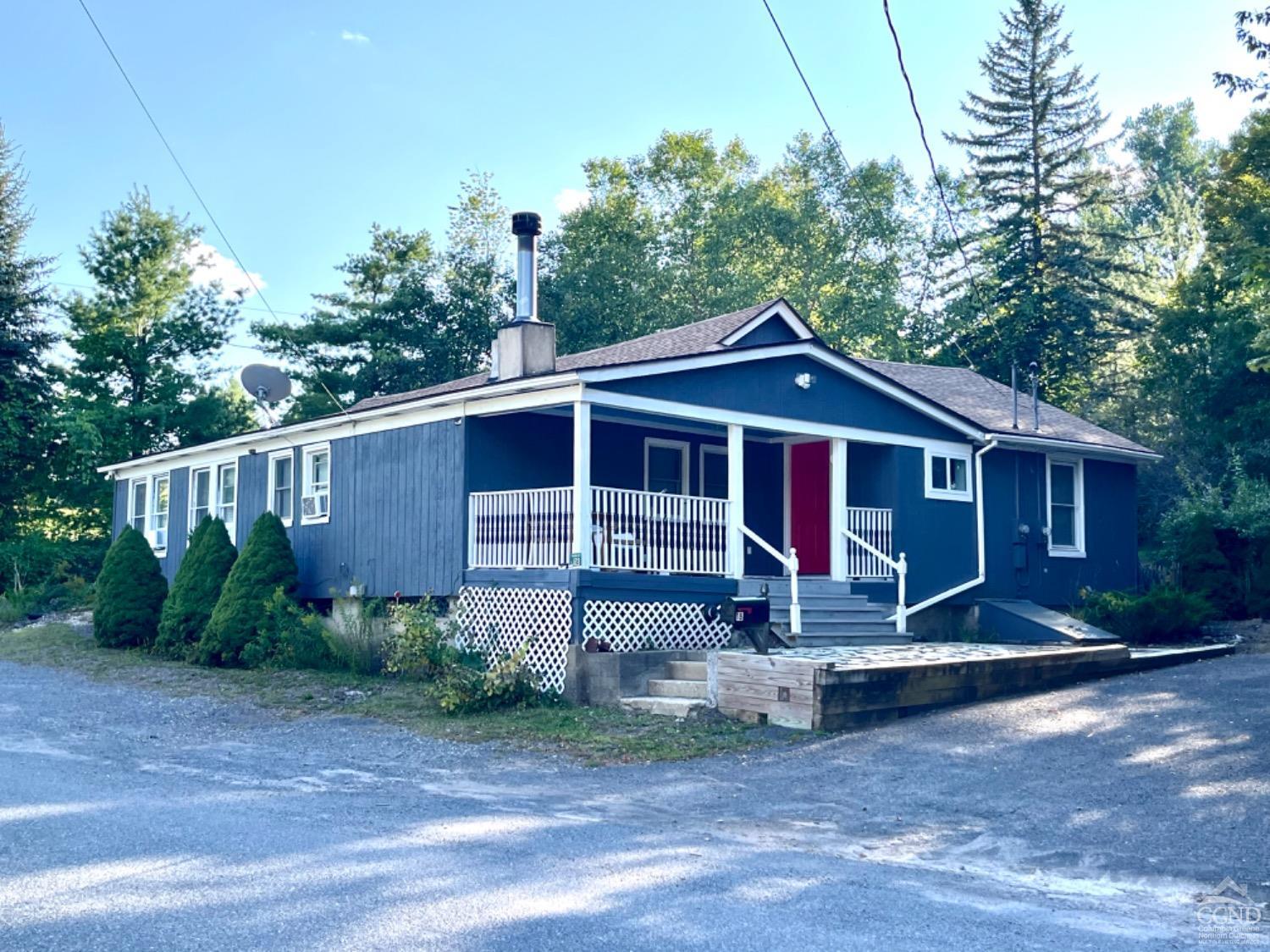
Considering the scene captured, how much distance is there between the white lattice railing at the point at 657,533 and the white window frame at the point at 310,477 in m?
5.14

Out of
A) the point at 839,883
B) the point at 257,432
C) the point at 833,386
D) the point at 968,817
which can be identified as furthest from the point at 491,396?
the point at 839,883

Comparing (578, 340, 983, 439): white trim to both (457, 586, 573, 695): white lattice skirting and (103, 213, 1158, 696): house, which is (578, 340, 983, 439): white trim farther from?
(457, 586, 573, 695): white lattice skirting

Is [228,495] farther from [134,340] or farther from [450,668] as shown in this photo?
[134,340]

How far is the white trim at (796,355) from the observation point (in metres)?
14.2

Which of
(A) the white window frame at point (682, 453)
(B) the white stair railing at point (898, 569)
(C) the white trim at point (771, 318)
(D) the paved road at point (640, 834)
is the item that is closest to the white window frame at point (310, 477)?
(A) the white window frame at point (682, 453)

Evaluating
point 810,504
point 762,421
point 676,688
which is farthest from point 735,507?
point 810,504

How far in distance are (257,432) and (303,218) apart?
7575 millimetres

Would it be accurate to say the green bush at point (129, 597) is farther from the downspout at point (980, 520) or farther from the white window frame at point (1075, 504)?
the white window frame at point (1075, 504)

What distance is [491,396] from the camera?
49.0 feet

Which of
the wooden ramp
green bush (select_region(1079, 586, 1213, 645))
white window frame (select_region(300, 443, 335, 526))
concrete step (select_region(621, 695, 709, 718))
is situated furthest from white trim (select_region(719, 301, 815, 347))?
white window frame (select_region(300, 443, 335, 526))

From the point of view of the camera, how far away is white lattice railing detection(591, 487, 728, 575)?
14.5 metres

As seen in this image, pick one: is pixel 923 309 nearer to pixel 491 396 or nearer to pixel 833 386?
pixel 833 386

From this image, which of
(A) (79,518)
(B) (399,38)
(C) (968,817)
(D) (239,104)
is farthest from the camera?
(A) (79,518)

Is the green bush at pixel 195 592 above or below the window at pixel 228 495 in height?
below
